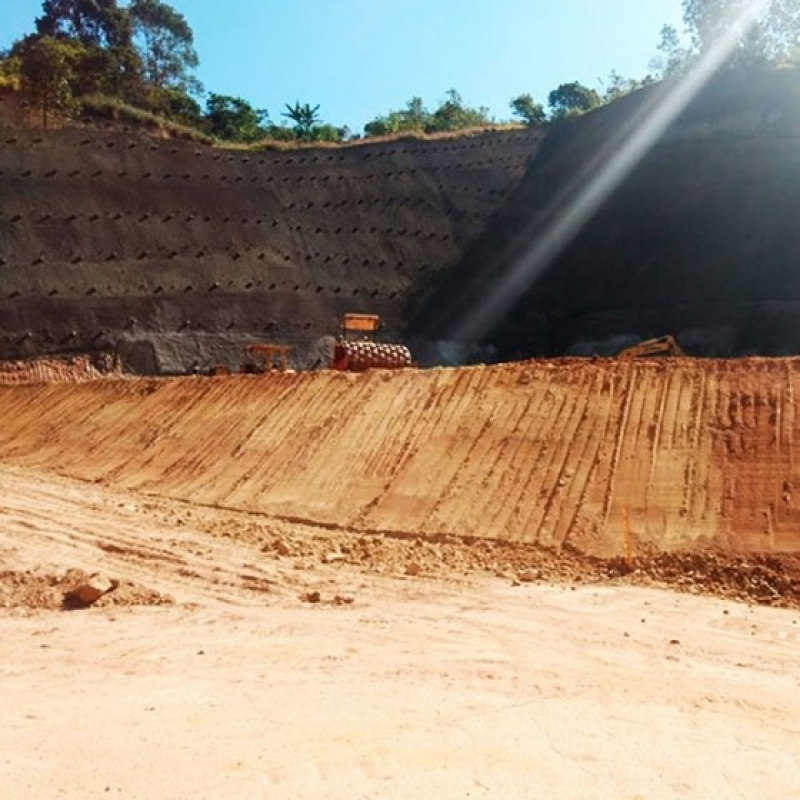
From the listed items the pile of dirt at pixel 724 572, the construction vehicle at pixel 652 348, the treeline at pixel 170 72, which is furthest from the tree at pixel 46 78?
the pile of dirt at pixel 724 572

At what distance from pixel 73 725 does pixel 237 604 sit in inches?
140

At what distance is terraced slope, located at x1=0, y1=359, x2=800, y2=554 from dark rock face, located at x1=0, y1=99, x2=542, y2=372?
1294 centimetres

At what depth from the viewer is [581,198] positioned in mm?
39406

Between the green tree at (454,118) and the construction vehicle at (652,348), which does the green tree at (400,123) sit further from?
the construction vehicle at (652,348)

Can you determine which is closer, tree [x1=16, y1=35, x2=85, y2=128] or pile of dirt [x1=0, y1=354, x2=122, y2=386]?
pile of dirt [x1=0, y1=354, x2=122, y2=386]

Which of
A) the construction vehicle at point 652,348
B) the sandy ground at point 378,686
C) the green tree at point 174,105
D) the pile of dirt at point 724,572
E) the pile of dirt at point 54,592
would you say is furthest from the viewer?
the green tree at point 174,105

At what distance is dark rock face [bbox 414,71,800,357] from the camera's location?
32.3 m

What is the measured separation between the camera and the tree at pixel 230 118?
173 ft

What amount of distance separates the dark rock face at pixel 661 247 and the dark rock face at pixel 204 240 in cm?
284

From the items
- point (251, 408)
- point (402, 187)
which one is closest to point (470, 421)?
point (251, 408)

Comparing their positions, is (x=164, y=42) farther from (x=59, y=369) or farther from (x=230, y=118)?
(x=59, y=369)

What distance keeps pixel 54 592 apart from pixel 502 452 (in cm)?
715

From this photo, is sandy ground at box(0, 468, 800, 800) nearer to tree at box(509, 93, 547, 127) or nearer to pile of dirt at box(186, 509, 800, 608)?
pile of dirt at box(186, 509, 800, 608)

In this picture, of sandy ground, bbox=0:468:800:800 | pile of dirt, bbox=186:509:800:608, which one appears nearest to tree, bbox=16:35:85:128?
pile of dirt, bbox=186:509:800:608
